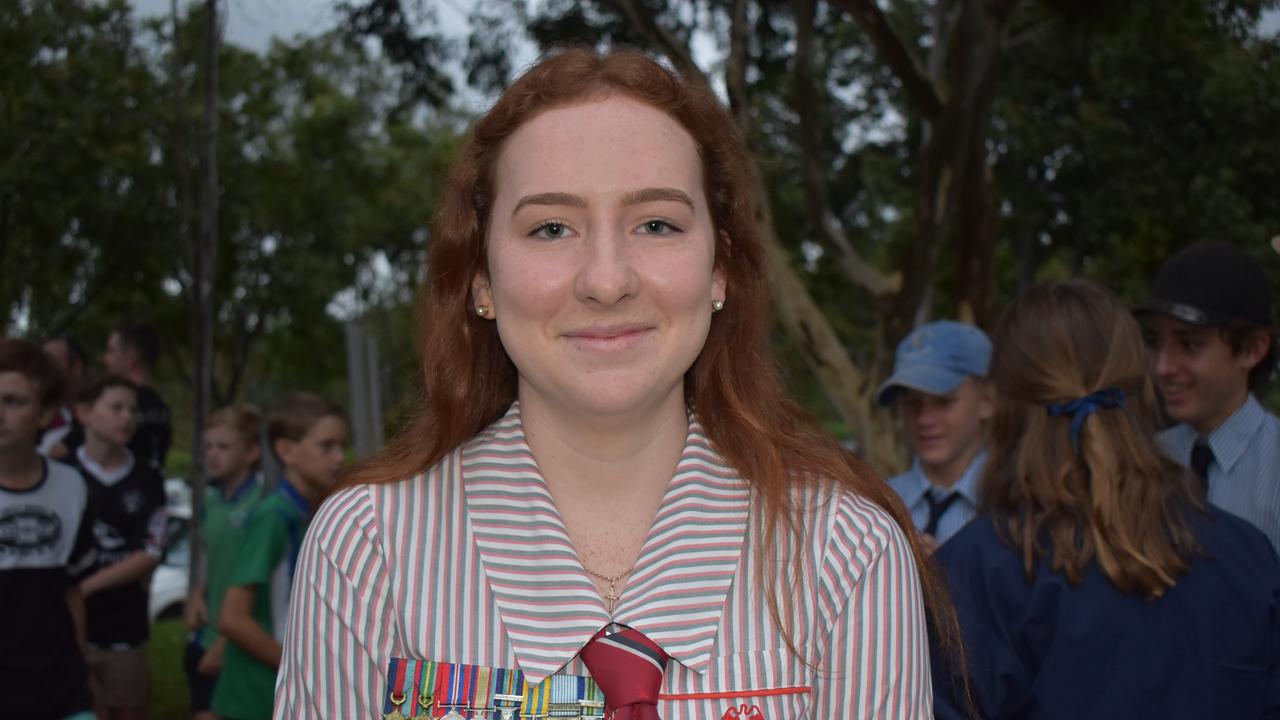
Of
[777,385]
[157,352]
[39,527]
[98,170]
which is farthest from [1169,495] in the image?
[98,170]

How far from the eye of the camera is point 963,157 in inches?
329

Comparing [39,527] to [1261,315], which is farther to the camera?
[39,527]

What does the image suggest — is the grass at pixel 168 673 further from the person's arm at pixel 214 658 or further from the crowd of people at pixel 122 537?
the person's arm at pixel 214 658

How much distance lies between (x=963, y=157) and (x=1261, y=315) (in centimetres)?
488

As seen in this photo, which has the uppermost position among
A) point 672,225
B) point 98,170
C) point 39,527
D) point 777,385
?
point 98,170

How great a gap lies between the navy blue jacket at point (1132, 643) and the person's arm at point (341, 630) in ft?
4.12

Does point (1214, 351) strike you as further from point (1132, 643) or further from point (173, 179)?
point (173, 179)

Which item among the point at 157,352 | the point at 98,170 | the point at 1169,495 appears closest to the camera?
the point at 1169,495

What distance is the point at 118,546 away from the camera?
18.7 ft

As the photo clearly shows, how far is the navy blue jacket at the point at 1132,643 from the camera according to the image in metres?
2.56

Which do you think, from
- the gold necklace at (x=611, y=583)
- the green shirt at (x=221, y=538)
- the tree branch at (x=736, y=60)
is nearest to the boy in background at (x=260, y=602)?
the green shirt at (x=221, y=538)

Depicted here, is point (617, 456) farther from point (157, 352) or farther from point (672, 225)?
point (157, 352)

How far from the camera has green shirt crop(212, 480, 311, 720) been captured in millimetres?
4547

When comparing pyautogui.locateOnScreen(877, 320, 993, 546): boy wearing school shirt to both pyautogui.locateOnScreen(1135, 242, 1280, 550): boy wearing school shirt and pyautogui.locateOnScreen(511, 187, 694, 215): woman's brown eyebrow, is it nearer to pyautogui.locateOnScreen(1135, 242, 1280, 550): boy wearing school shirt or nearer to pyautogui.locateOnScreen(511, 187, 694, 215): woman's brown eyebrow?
pyautogui.locateOnScreen(1135, 242, 1280, 550): boy wearing school shirt
